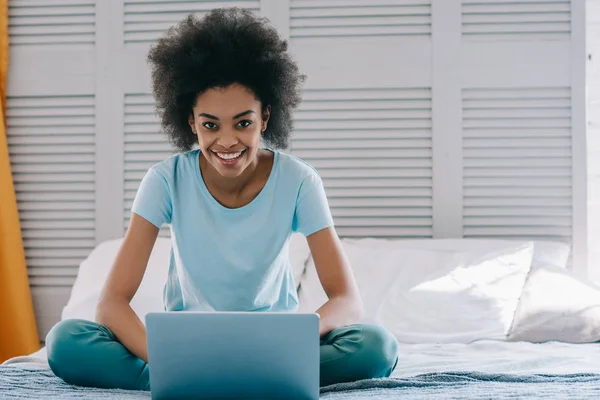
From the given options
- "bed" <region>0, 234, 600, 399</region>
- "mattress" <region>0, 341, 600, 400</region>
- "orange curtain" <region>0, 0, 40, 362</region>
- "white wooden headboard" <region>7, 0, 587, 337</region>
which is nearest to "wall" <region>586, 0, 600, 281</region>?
"white wooden headboard" <region>7, 0, 587, 337</region>

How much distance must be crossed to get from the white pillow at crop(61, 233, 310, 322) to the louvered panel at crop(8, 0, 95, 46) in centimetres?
82

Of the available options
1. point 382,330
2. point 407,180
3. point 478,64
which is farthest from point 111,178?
point 382,330

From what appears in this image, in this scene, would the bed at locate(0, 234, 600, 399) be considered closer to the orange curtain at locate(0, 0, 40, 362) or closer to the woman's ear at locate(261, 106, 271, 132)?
the orange curtain at locate(0, 0, 40, 362)

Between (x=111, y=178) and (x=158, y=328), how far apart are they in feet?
5.46

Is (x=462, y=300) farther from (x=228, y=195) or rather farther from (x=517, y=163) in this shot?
(x=228, y=195)

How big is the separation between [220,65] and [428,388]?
2.64 feet

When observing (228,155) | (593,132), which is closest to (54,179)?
(228,155)

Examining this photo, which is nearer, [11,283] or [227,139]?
[227,139]

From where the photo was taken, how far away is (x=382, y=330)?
4.81 ft

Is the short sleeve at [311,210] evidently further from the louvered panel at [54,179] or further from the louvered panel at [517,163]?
the louvered panel at [54,179]

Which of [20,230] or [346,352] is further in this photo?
[20,230]

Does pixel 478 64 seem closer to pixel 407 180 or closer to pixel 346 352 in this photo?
pixel 407 180

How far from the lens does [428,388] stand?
1.36m

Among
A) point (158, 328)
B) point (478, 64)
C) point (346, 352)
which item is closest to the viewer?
point (158, 328)
